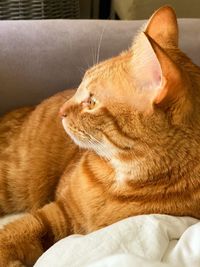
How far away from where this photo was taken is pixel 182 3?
90.6 inches

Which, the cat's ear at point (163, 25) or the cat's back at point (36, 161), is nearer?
the cat's ear at point (163, 25)

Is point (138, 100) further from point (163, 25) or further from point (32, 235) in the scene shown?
point (32, 235)

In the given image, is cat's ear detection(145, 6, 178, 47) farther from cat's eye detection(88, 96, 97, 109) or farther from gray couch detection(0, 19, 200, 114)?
gray couch detection(0, 19, 200, 114)

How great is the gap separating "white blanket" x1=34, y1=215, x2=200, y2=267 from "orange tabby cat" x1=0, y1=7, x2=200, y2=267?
0.06 m

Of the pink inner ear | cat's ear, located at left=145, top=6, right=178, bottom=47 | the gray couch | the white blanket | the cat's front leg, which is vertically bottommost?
the cat's front leg

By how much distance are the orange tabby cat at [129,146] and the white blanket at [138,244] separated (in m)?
0.06

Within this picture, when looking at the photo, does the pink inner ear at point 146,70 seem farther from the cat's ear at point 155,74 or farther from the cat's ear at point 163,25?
the cat's ear at point 163,25

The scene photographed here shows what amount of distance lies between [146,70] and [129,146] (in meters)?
0.17

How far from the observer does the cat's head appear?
Result: 1011mm

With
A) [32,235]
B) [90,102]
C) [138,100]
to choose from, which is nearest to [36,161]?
[32,235]

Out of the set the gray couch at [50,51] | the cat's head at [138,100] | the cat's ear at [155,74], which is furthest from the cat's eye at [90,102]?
the gray couch at [50,51]

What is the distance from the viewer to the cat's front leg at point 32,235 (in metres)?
1.25

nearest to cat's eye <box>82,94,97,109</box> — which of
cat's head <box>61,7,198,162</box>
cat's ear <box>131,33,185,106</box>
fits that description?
cat's head <box>61,7,198,162</box>

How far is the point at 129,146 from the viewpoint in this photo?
1.10 meters
